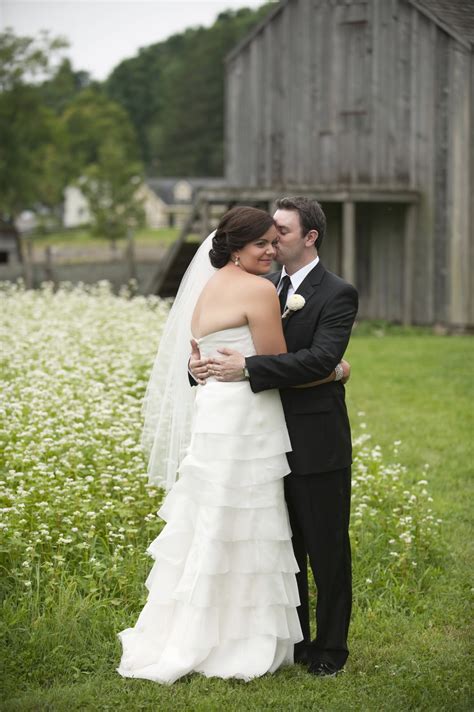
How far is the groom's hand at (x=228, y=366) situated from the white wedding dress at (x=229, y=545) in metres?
0.05

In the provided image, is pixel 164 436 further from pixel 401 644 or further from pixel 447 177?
pixel 447 177

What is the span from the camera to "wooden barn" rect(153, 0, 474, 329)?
62.2 feet

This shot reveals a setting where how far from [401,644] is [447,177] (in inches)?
579

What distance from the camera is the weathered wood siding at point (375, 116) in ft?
62.1

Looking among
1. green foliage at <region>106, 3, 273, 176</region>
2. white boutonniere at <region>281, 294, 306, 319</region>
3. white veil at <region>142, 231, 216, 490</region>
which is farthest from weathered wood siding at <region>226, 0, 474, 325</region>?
green foliage at <region>106, 3, 273, 176</region>

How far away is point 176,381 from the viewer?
6.00 m

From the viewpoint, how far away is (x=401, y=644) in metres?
5.79

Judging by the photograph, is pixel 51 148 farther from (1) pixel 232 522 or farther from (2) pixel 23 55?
(1) pixel 232 522

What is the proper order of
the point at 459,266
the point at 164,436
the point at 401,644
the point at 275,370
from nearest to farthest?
the point at 275,370 < the point at 401,644 < the point at 164,436 < the point at 459,266

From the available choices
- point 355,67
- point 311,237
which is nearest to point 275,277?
point 311,237

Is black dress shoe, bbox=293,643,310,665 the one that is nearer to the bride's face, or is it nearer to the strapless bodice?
the strapless bodice

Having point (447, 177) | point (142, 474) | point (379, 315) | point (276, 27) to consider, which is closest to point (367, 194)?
point (447, 177)

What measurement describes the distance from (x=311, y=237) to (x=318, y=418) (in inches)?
38.4

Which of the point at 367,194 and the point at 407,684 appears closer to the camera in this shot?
the point at 407,684
